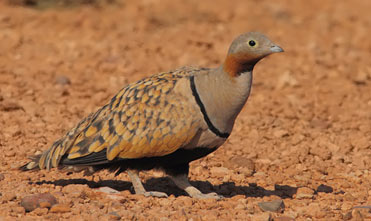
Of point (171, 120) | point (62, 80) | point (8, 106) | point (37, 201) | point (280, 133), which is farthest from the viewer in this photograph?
point (62, 80)

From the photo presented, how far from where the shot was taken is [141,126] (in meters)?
5.84

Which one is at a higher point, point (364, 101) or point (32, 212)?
point (364, 101)

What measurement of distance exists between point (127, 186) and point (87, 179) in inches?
16.0

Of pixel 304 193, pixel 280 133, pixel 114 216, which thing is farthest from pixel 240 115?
pixel 114 216

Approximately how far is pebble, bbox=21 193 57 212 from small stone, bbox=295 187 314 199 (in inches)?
93.8

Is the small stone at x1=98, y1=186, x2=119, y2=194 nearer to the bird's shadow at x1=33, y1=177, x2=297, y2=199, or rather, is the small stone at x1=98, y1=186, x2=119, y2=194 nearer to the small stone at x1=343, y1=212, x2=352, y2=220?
the bird's shadow at x1=33, y1=177, x2=297, y2=199

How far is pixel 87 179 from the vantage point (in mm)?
6664

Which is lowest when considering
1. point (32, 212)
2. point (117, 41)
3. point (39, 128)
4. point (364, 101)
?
point (32, 212)

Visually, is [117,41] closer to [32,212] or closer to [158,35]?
[158,35]

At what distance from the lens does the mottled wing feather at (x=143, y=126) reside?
18.9 ft

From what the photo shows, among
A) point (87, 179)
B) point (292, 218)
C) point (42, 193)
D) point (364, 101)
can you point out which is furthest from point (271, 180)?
point (364, 101)

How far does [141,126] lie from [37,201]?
1078 millimetres

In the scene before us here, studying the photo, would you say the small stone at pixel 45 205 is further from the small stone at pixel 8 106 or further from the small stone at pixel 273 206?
the small stone at pixel 8 106

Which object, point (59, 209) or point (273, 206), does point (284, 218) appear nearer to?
point (273, 206)
